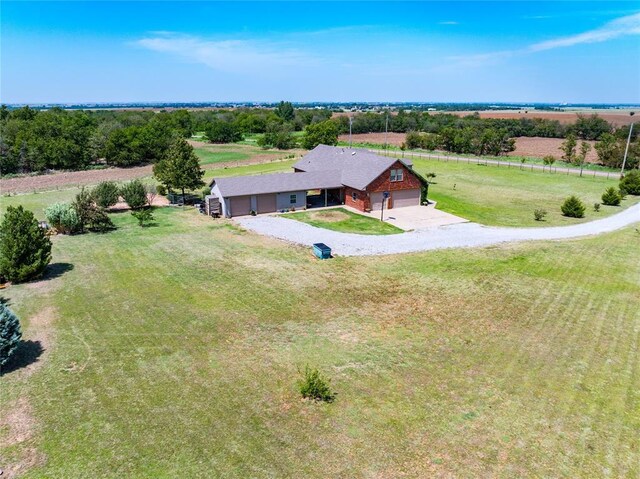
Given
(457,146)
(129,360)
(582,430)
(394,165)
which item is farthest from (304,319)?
(457,146)

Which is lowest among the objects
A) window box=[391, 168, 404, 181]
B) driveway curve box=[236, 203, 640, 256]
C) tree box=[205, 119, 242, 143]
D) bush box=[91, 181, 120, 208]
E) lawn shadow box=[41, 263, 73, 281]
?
lawn shadow box=[41, 263, 73, 281]

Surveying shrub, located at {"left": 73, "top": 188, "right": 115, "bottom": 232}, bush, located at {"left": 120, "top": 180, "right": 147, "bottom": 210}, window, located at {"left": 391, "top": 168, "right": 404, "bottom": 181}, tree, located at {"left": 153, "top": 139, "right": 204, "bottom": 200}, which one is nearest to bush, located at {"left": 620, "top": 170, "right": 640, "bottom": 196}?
window, located at {"left": 391, "top": 168, "right": 404, "bottom": 181}

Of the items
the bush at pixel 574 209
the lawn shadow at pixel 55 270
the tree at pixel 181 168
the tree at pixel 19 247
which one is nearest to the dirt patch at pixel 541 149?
the bush at pixel 574 209

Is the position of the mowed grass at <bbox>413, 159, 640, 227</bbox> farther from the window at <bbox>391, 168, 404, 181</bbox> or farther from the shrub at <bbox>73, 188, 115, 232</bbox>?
the shrub at <bbox>73, 188, 115, 232</bbox>

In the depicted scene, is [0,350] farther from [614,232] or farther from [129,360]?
[614,232]

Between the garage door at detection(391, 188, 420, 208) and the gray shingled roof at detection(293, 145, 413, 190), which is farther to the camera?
the garage door at detection(391, 188, 420, 208)

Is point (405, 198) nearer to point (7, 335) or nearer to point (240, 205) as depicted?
point (240, 205)
